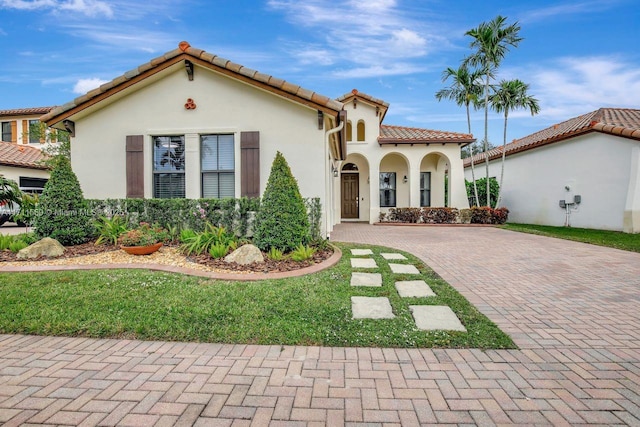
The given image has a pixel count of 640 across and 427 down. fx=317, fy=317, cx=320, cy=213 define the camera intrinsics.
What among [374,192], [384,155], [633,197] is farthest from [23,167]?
[633,197]

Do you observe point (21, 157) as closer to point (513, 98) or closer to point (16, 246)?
point (16, 246)

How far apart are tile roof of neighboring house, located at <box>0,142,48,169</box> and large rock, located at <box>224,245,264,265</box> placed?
584 inches

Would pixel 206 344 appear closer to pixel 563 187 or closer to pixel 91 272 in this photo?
pixel 91 272

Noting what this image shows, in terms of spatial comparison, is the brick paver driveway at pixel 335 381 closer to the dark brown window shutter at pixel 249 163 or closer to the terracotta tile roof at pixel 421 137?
the dark brown window shutter at pixel 249 163

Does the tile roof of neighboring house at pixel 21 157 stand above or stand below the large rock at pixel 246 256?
above

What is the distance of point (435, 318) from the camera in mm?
3348

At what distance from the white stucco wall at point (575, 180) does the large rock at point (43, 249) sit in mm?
15889

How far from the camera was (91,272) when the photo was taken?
465 centimetres

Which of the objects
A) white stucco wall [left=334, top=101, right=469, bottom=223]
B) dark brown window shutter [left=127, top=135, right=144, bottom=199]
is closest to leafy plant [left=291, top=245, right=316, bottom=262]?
dark brown window shutter [left=127, top=135, right=144, bottom=199]

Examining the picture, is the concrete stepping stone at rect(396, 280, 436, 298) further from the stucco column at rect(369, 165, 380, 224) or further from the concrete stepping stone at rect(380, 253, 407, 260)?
the stucco column at rect(369, 165, 380, 224)

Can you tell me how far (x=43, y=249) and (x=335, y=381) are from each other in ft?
20.1

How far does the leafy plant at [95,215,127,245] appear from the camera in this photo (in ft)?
21.8

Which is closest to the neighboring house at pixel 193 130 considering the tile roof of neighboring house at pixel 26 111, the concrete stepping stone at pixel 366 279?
the concrete stepping stone at pixel 366 279

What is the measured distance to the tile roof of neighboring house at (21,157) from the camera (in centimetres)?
1423
